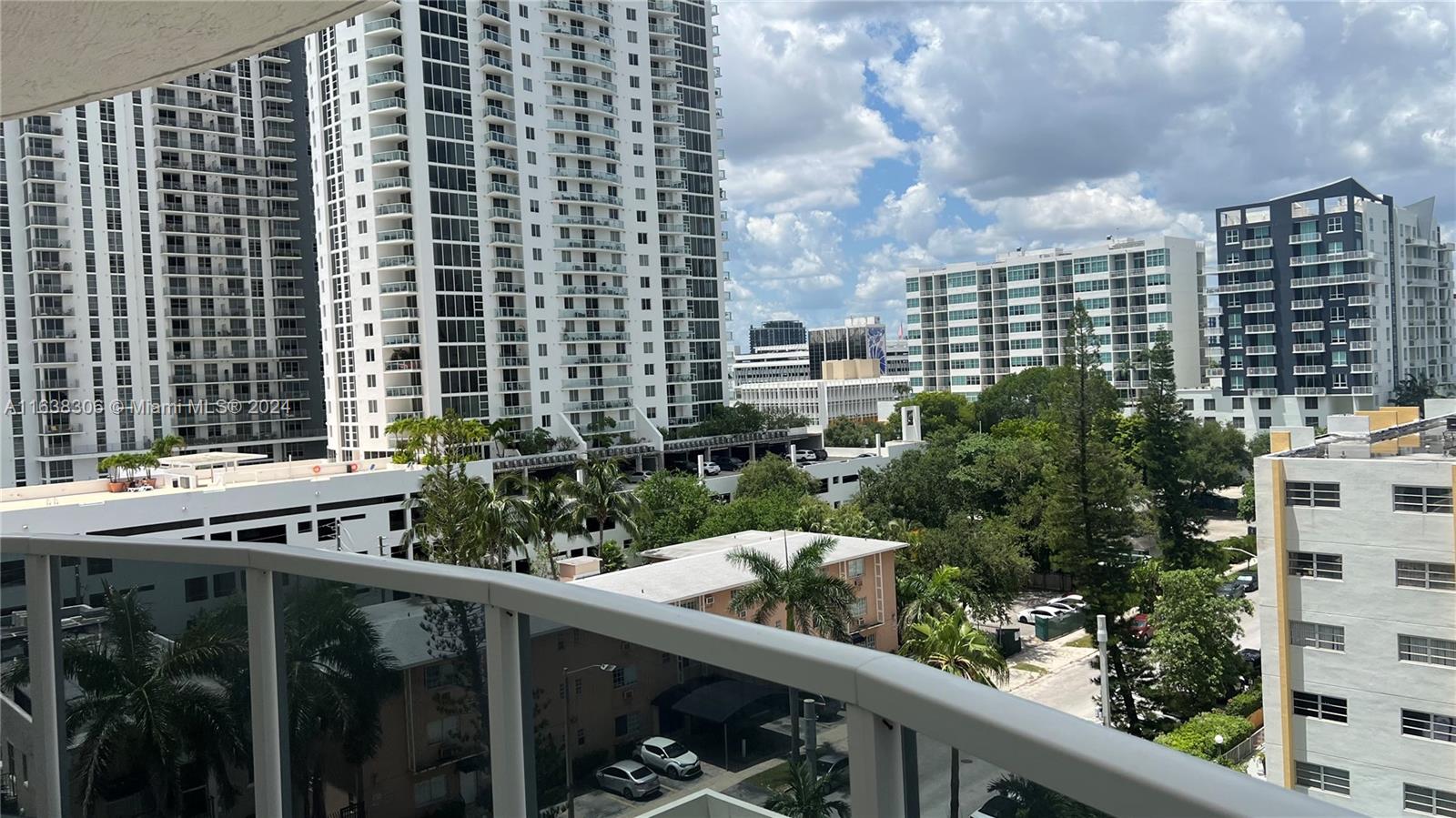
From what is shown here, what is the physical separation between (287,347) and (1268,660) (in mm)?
37654

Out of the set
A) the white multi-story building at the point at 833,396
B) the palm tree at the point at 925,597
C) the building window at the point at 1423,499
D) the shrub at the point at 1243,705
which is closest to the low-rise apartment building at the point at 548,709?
the building window at the point at 1423,499

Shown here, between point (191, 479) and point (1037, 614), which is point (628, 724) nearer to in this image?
point (191, 479)

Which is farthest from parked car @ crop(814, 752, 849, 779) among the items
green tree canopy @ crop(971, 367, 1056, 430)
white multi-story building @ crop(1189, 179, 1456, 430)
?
green tree canopy @ crop(971, 367, 1056, 430)

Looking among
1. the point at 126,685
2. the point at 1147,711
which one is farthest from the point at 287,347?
the point at 126,685

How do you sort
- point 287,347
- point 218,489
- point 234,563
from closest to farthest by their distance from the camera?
point 234,563 → point 218,489 → point 287,347

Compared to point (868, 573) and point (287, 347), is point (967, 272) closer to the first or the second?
point (287, 347)

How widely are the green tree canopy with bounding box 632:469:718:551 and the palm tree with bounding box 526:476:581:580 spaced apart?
3707 mm

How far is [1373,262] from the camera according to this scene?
4425cm

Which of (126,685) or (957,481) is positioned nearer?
(126,685)

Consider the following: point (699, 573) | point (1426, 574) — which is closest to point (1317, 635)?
point (1426, 574)

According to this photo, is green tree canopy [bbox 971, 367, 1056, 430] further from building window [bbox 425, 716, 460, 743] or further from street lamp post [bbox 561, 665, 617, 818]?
street lamp post [bbox 561, 665, 617, 818]

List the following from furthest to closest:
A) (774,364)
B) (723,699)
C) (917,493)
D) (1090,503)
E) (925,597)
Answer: (774,364) < (917,493) < (1090,503) < (925,597) < (723,699)

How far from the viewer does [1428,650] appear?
521 inches

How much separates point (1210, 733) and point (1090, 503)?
7.96 m
